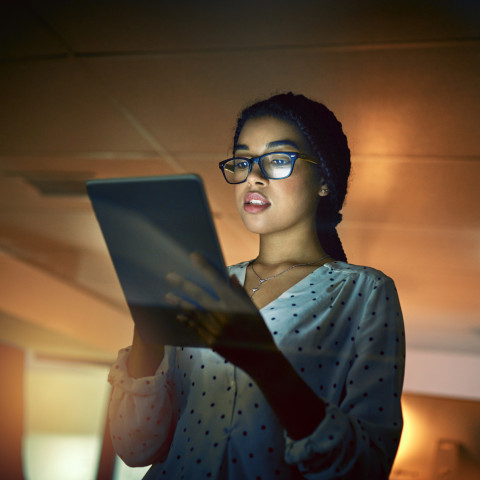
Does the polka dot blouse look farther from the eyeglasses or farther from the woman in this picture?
the eyeglasses

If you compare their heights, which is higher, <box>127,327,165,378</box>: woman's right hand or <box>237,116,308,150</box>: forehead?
<box>237,116,308,150</box>: forehead

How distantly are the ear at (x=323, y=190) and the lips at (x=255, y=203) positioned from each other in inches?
2.9

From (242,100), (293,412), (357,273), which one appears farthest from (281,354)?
(242,100)

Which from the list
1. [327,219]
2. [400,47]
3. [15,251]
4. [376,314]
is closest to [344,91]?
[400,47]

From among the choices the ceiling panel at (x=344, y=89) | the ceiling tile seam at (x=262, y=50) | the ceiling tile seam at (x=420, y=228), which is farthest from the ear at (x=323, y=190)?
the ceiling tile seam at (x=420, y=228)

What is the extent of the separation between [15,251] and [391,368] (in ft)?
9.01

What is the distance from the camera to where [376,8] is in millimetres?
1095

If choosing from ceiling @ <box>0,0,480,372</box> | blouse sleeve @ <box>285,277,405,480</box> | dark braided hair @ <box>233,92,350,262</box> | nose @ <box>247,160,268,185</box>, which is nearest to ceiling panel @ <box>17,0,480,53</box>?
ceiling @ <box>0,0,480,372</box>

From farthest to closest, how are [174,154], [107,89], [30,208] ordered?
1. [30,208]
2. [174,154]
3. [107,89]

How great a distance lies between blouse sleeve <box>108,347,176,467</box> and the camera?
0.55 metres

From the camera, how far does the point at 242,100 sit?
1.24 m

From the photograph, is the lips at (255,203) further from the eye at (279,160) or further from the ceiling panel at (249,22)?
the ceiling panel at (249,22)

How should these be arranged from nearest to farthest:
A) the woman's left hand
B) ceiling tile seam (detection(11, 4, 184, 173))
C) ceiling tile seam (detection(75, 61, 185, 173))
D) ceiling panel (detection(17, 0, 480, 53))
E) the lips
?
1. the woman's left hand
2. the lips
3. ceiling panel (detection(17, 0, 480, 53))
4. ceiling tile seam (detection(11, 4, 184, 173))
5. ceiling tile seam (detection(75, 61, 185, 173))

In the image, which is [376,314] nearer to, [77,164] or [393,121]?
[393,121]
